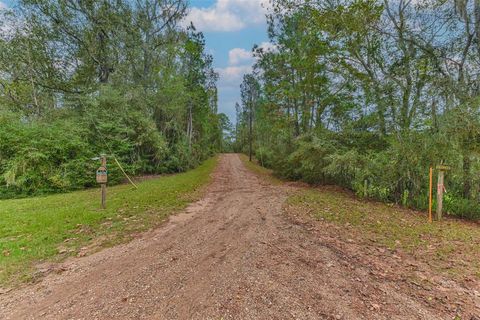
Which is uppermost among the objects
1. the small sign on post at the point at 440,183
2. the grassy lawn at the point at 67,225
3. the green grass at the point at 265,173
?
the small sign on post at the point at 440,183

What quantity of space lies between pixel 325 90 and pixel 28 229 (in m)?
12.0

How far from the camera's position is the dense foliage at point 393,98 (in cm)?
617

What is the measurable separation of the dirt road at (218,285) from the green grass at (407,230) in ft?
3.60

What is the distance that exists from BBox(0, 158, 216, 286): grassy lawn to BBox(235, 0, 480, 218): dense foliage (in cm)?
607

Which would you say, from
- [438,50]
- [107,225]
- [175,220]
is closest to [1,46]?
[107,225]

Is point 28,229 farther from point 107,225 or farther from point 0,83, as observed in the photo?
point 0,83

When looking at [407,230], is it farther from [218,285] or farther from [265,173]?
[265,173]

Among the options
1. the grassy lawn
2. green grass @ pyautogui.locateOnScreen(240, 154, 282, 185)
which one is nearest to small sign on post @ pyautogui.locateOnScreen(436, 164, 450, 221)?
the grassy lawn

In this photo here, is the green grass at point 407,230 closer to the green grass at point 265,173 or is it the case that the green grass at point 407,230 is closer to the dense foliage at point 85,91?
the green grass at point 265,173

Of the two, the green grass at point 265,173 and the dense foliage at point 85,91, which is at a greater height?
the dense foliage at point 85,91

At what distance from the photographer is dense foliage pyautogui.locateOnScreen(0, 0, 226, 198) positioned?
8.88m

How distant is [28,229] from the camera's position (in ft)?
14.7

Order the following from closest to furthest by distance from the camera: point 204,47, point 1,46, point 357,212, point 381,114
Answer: point 357,212 < point 381,114 < point 1,46 < point 204,47

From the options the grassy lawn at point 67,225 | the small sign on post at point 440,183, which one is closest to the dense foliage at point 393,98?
the small sign on post at point 440,183
